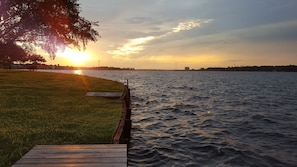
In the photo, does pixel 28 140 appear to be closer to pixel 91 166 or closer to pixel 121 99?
pixel 91 166

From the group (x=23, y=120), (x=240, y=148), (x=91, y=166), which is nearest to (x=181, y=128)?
(x=240, y=148)

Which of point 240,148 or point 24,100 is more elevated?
point 24,100

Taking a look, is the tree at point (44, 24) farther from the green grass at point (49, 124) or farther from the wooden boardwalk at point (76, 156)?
the wooden boardwalk at point (76, 156)

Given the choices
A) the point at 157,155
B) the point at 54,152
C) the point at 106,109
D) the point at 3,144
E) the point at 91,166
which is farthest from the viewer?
the point at 106,109

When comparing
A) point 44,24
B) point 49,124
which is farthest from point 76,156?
point 44,24

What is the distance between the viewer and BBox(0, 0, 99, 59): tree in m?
14.3

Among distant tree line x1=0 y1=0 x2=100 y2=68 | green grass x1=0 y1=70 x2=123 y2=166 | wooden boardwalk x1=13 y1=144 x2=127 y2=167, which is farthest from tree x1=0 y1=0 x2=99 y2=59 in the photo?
wooden boardwalk x1=13 y1=144 x2=127 y2=167

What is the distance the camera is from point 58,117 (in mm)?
14023

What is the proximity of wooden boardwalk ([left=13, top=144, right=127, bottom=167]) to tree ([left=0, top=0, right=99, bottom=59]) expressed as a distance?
9.34m

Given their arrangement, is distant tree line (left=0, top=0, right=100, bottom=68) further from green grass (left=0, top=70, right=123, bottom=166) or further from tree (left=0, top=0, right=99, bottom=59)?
green grass (left=0, top=70, right=123, bottom=166)

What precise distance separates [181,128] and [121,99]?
21.3 feet

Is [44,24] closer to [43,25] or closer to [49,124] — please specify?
[43,25]

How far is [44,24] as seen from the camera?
14875 mm

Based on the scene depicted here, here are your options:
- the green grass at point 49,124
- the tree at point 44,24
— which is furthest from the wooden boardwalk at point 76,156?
the tree at point 44,24
